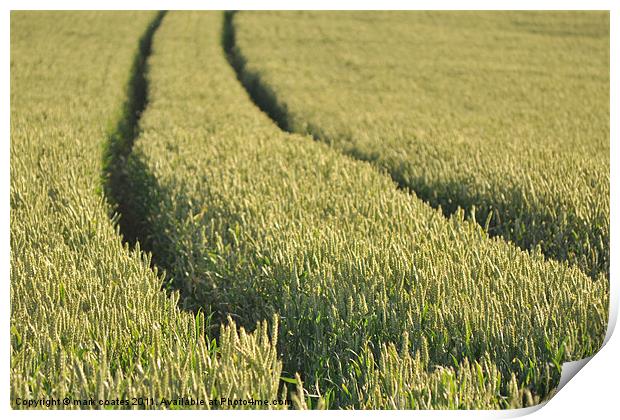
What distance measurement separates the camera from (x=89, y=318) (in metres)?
2.37

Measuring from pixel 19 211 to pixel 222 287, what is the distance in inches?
49.4

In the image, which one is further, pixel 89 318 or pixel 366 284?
pixel 366 284

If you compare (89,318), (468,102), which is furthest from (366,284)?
(468,102)

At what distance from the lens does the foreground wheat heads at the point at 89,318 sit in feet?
6.40

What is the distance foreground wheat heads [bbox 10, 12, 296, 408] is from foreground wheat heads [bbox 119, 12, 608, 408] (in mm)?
232

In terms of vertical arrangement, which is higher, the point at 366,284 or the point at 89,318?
the point at 366,284

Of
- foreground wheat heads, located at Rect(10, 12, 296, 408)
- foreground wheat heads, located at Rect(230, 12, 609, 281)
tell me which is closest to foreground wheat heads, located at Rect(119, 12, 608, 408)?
foreground wheat heads, located at Rect(10, 12, 296, 408)

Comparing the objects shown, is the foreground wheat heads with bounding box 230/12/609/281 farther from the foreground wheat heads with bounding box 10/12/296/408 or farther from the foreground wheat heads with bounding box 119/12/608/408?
the foreground wheat heads with bounding box 10/12/296/408

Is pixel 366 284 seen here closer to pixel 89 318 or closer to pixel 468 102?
pixel 89 318

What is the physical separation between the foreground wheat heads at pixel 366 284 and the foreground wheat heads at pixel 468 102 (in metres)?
0.58

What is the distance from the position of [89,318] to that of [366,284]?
1.04m

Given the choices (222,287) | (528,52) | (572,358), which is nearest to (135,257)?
(222,287)

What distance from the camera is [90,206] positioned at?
3.77m

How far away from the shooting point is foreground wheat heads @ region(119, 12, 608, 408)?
215 cm
